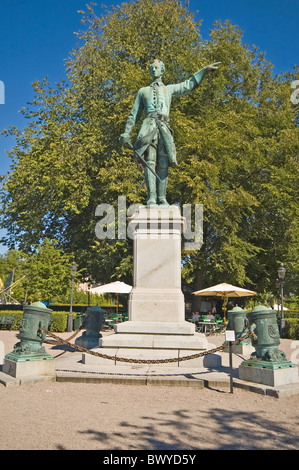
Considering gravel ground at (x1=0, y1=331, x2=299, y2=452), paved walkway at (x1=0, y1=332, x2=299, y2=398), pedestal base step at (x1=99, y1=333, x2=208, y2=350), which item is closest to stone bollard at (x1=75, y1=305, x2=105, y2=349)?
pedestal base step at (x1=99, y1=333, x2=208, y2=350)

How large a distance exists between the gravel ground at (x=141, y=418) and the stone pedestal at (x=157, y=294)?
1403mm

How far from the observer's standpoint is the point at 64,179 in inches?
864

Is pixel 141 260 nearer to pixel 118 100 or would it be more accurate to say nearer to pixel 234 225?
pixel 234 225

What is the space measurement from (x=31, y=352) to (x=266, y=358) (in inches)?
159

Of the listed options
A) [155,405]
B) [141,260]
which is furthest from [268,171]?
[155,405]

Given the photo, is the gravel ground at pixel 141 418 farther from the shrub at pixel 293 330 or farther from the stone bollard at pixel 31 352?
the shrub at pixel 293 330

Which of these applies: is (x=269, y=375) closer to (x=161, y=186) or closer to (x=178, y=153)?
(x=161, y=186)

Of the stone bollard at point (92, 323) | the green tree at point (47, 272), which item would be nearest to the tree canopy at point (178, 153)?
the green tree at point (47, 272)

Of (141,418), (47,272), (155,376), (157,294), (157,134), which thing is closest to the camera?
(141,418)

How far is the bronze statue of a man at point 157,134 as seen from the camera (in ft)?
31.5

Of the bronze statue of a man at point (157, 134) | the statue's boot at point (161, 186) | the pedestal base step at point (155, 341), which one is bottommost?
the pedestal base step at point (155, 341)

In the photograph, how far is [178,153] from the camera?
21.9 metres

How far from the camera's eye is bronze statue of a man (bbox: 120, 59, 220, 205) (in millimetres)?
9609

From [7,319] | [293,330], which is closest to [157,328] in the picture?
[293,330]
